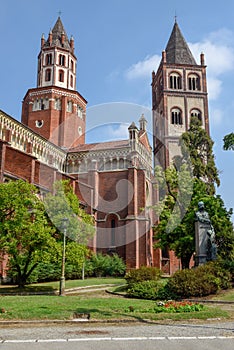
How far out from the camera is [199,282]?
604 inches

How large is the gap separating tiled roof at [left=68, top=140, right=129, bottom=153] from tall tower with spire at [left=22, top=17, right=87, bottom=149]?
6.10 ft

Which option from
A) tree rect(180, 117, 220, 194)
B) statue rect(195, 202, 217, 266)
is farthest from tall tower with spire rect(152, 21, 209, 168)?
statue rect(195, 202, 217, 266)

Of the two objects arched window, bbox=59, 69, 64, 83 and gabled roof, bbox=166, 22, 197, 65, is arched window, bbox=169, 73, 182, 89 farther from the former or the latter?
arched window, bbox=59, 69, 64, 83

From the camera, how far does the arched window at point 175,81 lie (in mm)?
59544

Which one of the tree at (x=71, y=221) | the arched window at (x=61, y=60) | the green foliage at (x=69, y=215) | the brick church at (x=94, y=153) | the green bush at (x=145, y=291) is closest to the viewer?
the green bush at (x=145, y=291)

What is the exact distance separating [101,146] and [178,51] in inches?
1144

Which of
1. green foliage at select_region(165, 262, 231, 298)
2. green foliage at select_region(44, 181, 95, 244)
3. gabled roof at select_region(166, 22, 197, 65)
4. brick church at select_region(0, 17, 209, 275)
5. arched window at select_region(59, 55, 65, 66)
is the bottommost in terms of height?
green foliage at select_region(165, 262, 231, 298)

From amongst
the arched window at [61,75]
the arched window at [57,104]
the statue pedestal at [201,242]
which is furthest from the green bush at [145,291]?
the arched window at [61,75]

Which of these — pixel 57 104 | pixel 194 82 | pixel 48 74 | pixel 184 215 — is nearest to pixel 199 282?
pixel 184 215

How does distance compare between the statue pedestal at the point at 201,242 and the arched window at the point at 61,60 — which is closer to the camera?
the statue pedestal at the point at 201,242

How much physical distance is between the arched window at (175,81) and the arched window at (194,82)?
1.71 meters

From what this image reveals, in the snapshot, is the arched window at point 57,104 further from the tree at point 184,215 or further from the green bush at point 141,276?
the green bush at point 141,276

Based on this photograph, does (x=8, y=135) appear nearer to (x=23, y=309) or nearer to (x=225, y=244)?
(x=225, y=244)

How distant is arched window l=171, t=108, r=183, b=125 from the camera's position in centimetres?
5694
